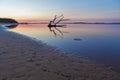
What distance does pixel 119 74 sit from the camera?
6.97 metres

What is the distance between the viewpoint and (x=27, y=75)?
20.5 feet

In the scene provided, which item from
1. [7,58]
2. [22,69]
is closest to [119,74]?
[22,69]

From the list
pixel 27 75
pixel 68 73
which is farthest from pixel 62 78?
pixel 27 75

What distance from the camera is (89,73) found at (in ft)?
22.8

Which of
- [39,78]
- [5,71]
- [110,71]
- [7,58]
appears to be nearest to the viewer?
[39,78]

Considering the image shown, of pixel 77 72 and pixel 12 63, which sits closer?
pixel 77 72

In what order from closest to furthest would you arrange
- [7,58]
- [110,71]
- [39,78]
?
[39,78]
[110,71]
[7,58]

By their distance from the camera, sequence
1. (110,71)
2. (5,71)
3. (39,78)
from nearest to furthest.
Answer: (39,78)
(5,71)
(110,71)

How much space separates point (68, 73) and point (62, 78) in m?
0.63

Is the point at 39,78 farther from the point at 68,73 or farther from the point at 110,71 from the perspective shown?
the point at 110,71

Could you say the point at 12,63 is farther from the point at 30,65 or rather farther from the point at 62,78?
the point at 62,78

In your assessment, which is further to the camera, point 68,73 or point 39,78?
point 68,73

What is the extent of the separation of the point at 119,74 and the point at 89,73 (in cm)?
105

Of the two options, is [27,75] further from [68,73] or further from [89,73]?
[89,73]
